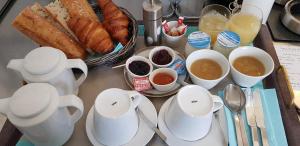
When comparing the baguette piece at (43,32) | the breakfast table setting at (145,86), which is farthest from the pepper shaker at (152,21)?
the baguette piece at (43,32)

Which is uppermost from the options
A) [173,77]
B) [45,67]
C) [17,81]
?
[45,67]

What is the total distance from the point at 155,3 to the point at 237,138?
0.44 metres

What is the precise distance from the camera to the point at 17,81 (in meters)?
0.95

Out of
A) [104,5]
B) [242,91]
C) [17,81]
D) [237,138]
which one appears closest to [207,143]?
[237,138]

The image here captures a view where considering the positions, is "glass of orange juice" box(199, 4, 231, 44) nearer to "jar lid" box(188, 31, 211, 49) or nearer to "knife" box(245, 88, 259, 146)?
"jar lid" box(188, 31, 211, 49)

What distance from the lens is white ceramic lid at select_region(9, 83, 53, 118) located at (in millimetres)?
510

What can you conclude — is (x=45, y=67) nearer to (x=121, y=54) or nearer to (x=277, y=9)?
(x=121, y=54)

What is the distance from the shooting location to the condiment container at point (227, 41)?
2.47ft

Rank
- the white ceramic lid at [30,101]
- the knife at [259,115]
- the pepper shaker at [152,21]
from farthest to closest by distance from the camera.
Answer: the pepper shaker at [152,21] < the knife at [259,115] < the white ceramic lid at [30,101]

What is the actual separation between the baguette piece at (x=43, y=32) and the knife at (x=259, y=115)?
534mm

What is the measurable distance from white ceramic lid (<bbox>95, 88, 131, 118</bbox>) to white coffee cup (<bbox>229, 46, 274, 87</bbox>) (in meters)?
0.35

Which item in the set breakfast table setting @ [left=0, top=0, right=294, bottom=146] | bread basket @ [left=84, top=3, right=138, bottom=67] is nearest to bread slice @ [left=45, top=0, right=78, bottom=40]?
breakfast table setting @ [left=0, top=0, right=294, bottom=146]

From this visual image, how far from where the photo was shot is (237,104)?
685mm

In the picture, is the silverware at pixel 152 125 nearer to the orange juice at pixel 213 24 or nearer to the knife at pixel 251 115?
the knife at pixel 251 115
